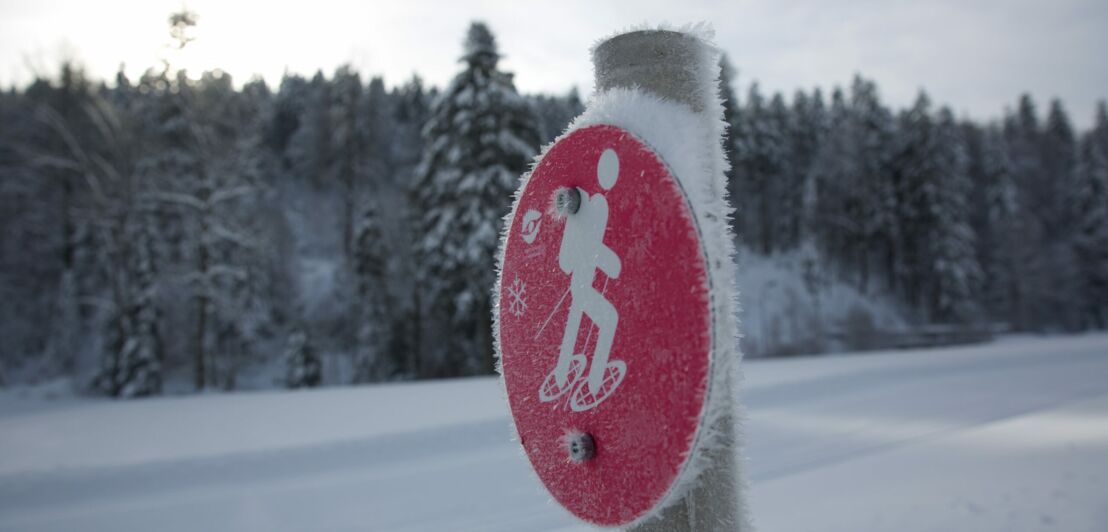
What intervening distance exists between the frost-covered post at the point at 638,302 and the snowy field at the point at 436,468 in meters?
2.28

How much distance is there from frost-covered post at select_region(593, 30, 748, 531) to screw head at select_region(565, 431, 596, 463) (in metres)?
0.18

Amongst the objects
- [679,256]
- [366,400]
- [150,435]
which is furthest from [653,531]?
[366,400]

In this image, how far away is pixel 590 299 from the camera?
3.87 feet

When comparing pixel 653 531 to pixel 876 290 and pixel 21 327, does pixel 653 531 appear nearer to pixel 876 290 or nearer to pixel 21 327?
pixel 21 327

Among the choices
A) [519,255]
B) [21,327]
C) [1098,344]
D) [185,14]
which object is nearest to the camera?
[519,255]

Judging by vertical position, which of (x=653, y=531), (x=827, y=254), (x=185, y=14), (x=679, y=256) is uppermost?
(x=185, y=14)

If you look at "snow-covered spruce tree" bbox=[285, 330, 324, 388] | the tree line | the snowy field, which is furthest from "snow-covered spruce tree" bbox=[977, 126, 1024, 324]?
"snow-covered spruce tree" bbox=[285, 330, 324, 388]

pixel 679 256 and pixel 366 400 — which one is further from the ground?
pixel 679 256

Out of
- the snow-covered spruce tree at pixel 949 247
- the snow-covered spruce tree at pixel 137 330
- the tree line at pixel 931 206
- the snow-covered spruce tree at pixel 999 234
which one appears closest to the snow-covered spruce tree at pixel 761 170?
the tree line at pixel 931 206

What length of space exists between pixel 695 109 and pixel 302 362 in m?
28.8

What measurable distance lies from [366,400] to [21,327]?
78.4ft

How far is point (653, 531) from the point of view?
45.7 inches

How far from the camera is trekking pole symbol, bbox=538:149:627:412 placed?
1.14 meters

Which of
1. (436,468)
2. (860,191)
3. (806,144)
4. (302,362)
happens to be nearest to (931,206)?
(860,191)
